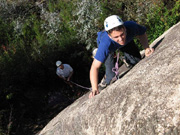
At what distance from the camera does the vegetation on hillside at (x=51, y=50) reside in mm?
7703

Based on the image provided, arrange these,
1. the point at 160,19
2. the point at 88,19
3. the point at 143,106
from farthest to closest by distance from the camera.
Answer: the point at 88,19, the point at 160,19, the point at 143,106

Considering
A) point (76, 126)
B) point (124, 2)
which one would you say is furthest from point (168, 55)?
point (124, 2)

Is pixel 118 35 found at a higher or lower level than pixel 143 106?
higher

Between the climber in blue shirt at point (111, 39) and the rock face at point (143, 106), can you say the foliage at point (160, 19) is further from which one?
the rock face at point (143, 106)

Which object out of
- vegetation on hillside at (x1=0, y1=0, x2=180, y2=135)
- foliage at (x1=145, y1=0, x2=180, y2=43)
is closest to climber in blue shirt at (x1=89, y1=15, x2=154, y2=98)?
foliage at (x1=145, y1=0, x2=180, y2=43)

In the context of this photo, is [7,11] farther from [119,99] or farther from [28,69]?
[119,99]

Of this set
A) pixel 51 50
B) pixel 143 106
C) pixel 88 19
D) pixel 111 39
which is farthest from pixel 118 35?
pixel 51 50

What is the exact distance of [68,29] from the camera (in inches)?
361

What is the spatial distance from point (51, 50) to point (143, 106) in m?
7.57

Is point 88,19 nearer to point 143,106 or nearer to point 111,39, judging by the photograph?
point 111,39

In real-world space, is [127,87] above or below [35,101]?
above

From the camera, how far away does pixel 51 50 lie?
8883 millimetres

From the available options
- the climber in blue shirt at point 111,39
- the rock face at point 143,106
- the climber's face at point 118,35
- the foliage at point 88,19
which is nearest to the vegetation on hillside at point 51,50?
the foliage at point 88,19

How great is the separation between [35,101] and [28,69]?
152cm
